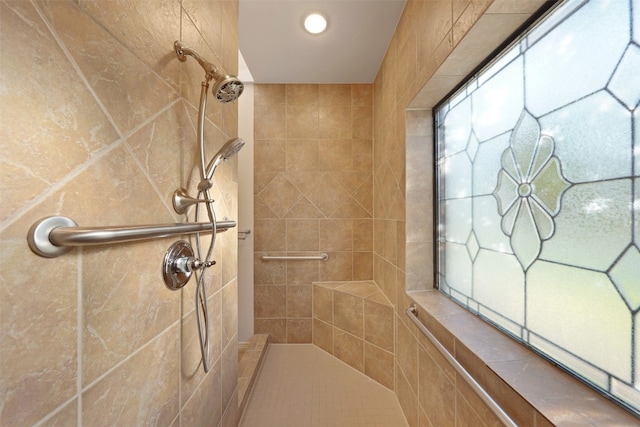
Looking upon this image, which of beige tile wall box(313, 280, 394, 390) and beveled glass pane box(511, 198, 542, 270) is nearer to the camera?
beveled glass pane box(511, 198, 542, 270)

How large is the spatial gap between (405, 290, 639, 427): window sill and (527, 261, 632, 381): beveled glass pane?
8 cm

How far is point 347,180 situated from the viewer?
7.57 feet

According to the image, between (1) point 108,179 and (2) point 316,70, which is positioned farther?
(2) point 316,70

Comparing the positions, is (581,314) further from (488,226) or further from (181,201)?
(181,201)

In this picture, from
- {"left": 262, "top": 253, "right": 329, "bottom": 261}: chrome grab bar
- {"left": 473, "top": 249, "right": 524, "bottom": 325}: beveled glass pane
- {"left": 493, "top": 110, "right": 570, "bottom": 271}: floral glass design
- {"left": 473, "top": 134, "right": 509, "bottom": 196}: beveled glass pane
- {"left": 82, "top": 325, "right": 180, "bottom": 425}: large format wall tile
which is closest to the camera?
Result: {"left": 82, "top": 325, "right": 180, "bottom": 425}: large format wall tile

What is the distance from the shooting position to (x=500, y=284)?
3.02 feet

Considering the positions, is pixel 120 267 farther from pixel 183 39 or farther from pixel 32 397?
pixel 183 39

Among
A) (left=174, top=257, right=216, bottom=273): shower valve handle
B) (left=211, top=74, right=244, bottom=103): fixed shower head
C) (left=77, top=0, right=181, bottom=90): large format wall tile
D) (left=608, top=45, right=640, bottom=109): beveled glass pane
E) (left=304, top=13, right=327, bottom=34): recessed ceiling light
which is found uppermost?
(left=304, top=13, right=327, bottom=34): recessed ceiling light

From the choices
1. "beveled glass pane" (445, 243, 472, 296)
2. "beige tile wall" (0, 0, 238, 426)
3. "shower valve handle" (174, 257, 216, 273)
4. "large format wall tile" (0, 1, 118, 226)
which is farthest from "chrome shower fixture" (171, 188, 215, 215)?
"beveled glass pane" (445, 243, 472, 296)

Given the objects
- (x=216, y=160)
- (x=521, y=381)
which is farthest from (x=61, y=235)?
(x=521, y=381)

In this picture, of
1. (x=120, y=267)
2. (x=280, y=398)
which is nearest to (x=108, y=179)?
(x=120, y=267)

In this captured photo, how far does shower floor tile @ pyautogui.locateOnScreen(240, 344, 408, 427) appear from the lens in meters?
1.44

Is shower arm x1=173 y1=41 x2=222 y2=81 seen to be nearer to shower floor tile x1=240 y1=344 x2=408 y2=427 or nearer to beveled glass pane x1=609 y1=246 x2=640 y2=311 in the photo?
beveled glass pane x1=609 y1=246 x2=640 y2=311

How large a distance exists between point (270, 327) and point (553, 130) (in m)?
2.29
